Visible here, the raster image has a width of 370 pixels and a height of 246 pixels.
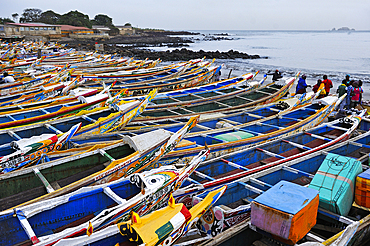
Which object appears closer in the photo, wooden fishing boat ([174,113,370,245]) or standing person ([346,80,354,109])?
wooden fishing boat ([174,113,370,245])

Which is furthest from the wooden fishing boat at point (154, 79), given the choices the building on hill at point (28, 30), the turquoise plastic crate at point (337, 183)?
the building on hill at point (28, 30)

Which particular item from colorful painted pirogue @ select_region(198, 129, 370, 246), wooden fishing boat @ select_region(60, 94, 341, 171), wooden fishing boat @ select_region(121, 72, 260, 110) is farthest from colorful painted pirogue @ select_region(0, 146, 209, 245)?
wooden fishing boat @ select_region(121, 72, 260, 110)

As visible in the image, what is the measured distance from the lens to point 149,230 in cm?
399

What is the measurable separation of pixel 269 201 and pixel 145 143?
9.60 ft

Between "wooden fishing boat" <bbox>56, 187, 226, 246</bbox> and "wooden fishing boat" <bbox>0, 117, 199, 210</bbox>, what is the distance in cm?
141

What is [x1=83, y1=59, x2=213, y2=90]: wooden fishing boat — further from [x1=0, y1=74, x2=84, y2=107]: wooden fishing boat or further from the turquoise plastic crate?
the turquoise plastic crate

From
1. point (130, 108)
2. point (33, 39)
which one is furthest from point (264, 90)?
point (33, 39)

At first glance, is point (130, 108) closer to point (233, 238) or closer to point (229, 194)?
point (229, 194)

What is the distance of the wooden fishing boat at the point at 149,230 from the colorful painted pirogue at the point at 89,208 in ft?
0.77

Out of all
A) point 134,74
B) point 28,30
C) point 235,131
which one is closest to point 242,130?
point 235,131

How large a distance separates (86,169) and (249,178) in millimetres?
3363

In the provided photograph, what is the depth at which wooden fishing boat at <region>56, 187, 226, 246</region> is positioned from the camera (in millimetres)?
3900

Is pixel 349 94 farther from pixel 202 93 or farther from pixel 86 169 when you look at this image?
pixel 86 169

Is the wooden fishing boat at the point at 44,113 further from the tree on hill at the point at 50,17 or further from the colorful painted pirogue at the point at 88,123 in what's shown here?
the tree on hill at the point at 50,17
